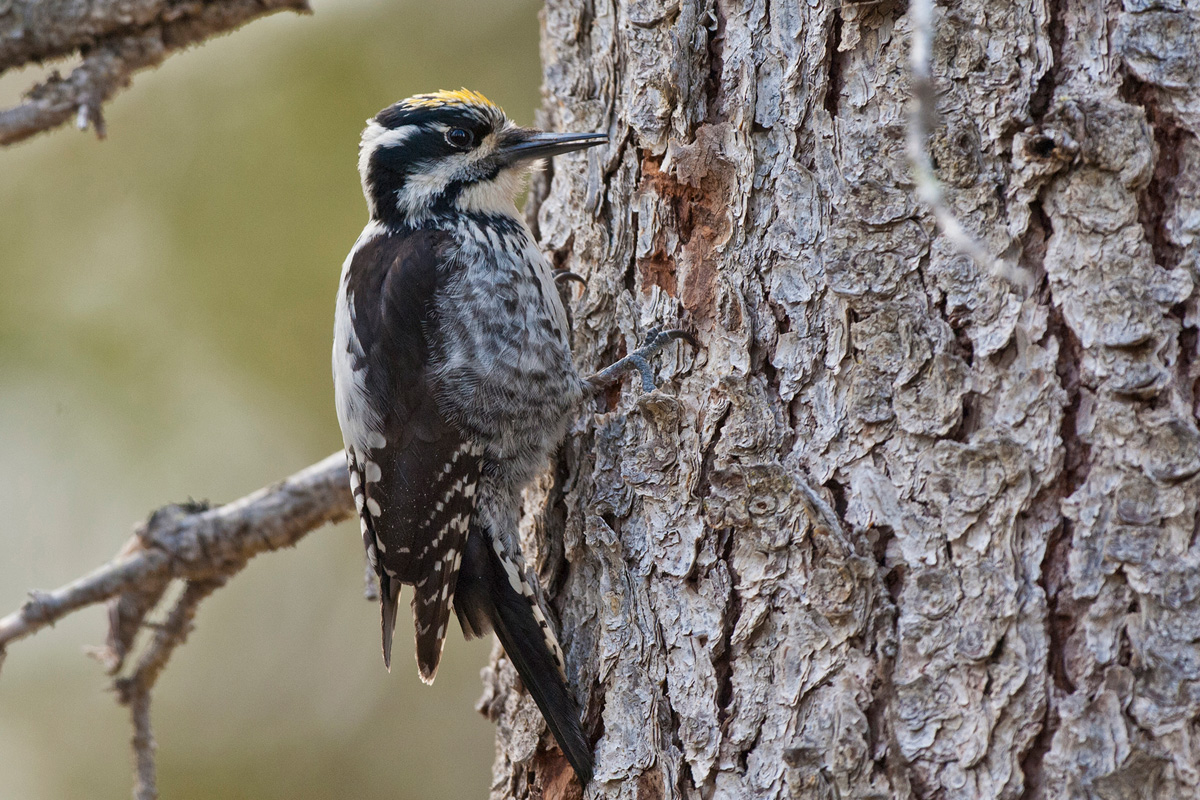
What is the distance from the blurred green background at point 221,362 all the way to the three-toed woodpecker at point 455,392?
2.52 m

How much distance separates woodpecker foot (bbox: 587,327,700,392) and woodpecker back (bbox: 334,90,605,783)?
0.75 ft

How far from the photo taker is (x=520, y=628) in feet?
7.64

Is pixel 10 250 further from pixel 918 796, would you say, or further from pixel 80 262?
pixel 918 796

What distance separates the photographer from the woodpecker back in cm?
256

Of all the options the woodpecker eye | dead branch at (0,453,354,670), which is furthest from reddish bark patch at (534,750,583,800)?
the woodpecker eye

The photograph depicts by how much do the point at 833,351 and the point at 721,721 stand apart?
73 centimetres

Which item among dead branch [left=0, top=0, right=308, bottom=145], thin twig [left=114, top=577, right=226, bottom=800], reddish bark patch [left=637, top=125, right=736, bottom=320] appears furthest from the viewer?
thin twig [left=114, top=577, right=226, bottom=800]

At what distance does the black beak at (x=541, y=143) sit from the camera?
2.52 metres

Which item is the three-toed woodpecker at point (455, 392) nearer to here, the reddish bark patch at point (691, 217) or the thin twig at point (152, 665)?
the reddish bark patch at point (691, 217)

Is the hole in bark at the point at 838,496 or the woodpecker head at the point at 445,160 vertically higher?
the woodpecker head at the point at 445,160

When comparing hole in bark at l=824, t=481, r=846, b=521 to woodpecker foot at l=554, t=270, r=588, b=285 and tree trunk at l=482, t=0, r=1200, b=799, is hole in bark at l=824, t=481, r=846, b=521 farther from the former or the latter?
woodpecker foot at l=554, t=270, r=588, b=285


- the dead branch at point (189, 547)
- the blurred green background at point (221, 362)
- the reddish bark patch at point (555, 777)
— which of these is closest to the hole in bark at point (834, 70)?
the reddish bark patch at point (555, 777)

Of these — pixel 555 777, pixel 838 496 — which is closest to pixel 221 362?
pixel 555 777

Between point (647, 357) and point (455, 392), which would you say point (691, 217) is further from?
point (455, 392)
